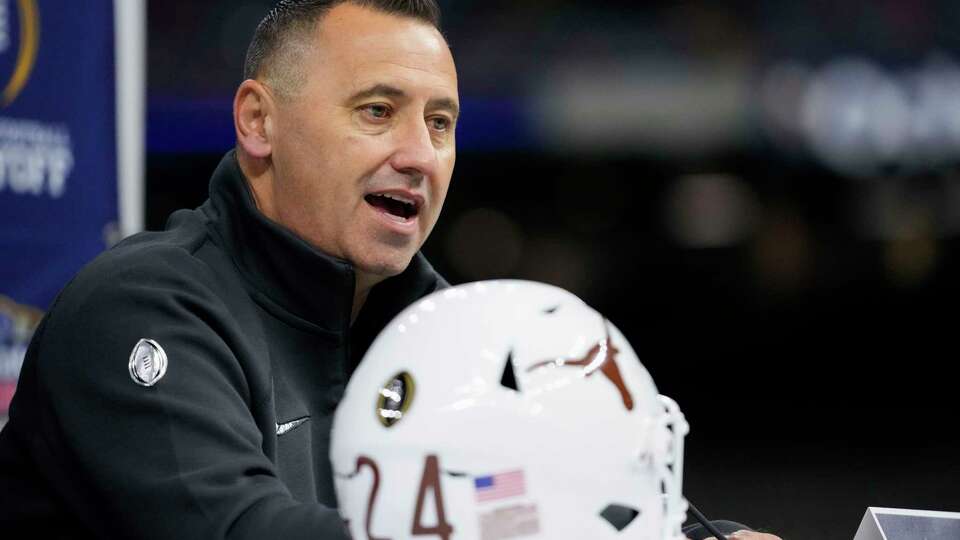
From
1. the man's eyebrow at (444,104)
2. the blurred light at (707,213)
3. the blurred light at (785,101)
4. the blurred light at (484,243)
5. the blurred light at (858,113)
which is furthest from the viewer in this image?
the blurred light at (484,243)

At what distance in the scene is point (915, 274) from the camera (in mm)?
7996

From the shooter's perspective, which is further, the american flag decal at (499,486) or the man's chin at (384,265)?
the man's chin at (384,265)

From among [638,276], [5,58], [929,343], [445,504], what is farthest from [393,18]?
[929,343]

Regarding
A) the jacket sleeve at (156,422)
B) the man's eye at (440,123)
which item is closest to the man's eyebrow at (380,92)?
the man's eye at (440,123)

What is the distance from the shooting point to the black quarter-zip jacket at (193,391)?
1370 millimetres

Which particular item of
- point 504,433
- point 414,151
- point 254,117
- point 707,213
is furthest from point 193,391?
point 707,213

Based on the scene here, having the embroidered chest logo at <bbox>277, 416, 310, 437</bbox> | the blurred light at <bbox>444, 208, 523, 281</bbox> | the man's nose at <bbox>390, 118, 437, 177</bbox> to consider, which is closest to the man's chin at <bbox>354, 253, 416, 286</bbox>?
the man's nose at <bbox>390, 118, 437, 177</bbox>

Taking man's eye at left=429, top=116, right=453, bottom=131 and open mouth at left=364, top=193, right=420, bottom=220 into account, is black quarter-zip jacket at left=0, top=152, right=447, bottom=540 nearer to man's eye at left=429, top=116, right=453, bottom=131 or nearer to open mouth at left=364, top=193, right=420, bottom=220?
open mouth at left=364, top=193, right=420, bottom=220

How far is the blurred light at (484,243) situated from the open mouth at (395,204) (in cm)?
609

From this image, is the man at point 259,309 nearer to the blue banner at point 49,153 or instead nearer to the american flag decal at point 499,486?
the american flag decal at point 499,486

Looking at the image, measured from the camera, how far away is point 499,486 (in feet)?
3.94

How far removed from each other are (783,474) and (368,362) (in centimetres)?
482

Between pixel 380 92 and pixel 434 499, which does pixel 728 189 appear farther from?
pixel 434 499

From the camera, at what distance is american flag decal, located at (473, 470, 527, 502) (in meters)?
1.20
